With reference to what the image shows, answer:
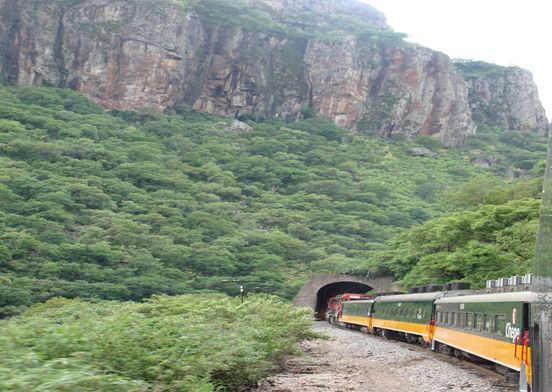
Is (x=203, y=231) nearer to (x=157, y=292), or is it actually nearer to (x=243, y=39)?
(x=157, y=292)

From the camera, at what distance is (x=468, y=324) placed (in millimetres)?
16016

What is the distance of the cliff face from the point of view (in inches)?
4003

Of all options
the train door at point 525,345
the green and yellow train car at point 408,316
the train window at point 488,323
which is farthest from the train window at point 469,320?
the train door at point 525,345

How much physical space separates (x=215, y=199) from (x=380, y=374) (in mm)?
59678

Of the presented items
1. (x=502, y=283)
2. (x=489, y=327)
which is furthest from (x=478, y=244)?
(x=489, y=327)

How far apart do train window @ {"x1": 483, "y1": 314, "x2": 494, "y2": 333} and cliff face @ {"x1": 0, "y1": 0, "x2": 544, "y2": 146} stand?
91991mm

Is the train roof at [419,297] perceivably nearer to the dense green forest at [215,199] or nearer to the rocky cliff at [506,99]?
the dense green forest at [215,199]

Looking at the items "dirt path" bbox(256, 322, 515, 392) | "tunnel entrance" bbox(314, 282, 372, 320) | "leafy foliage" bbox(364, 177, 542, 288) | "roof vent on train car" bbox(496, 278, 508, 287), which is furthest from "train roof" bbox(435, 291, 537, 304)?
"tunnel entrance" bbox(314, 282, 372, 320)

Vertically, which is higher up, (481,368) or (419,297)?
(419,297)

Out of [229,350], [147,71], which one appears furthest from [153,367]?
[147,71]

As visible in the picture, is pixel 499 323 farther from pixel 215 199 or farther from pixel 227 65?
pixel 227 65

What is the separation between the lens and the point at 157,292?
45656 mm

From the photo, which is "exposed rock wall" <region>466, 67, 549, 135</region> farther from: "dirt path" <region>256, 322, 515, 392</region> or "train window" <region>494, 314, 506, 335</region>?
"train window" <region>494, 314, 506, 335</region>

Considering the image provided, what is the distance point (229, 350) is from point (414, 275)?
90.5 ft
